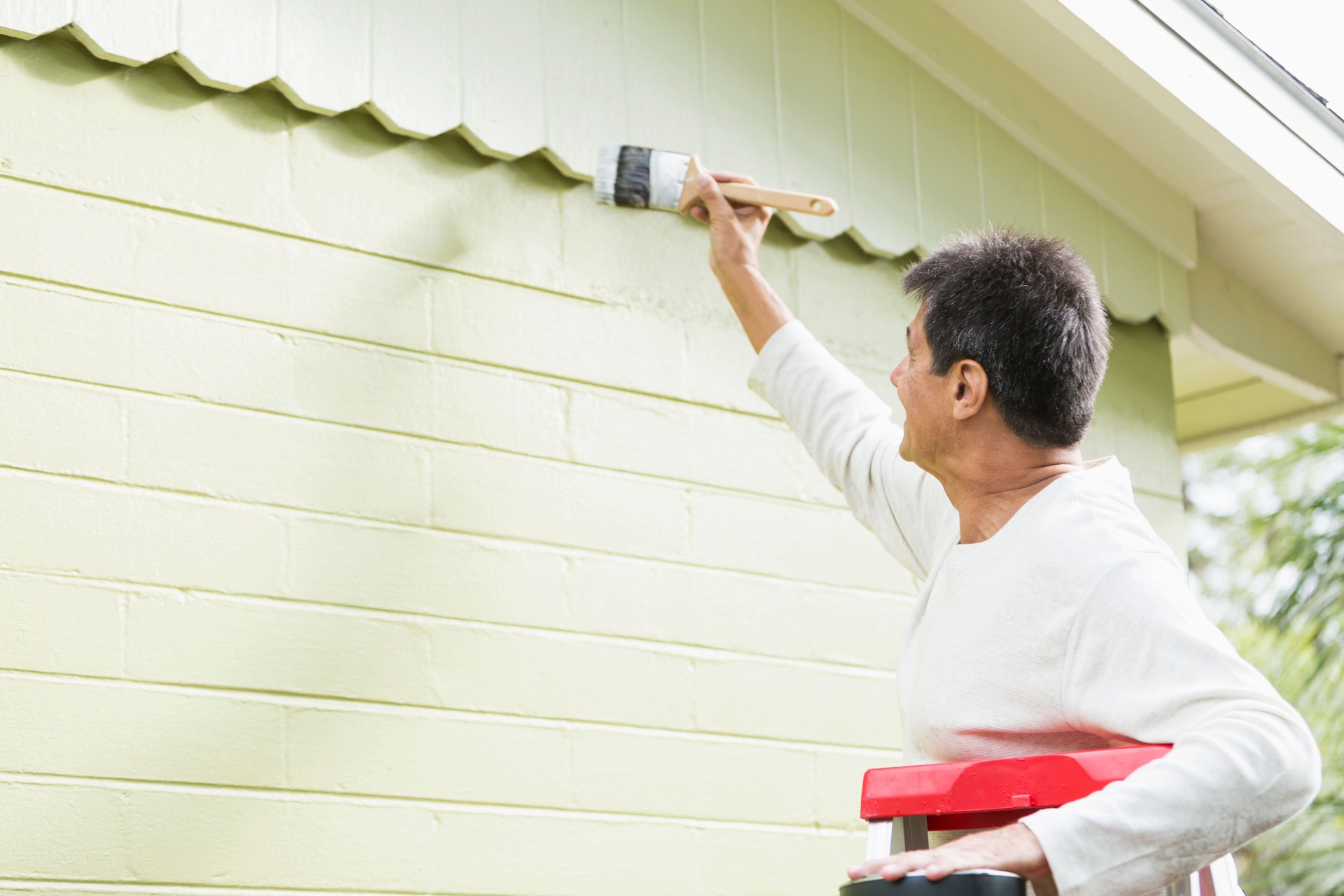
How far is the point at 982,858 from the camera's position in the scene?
1491mm

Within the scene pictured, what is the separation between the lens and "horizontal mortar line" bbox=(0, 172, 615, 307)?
2316mm

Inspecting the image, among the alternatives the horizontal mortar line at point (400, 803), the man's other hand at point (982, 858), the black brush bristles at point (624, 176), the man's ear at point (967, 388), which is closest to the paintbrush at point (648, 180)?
the black brush bristles at point (624, 176)

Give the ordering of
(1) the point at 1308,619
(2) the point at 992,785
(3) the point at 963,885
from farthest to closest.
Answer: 1. (1) the point at 1308,619
2. (2) the point at 992,785
3. (3) the point at 963,885

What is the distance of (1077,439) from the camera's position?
6.28ft

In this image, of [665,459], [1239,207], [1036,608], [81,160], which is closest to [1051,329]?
[1036,608]

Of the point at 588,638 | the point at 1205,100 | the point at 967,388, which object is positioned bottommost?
the point at 588,638

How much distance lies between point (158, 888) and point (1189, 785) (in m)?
1.53

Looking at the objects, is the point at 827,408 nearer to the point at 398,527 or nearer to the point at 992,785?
the point at 398,527

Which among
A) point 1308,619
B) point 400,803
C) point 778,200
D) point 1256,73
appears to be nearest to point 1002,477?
point 778,200

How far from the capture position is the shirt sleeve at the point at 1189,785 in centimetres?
149

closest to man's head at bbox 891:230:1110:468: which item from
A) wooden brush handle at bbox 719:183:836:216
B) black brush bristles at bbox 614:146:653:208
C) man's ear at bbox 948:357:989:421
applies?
man's ear at bbox 948:357:989:421

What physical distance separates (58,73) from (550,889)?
162 centimetres

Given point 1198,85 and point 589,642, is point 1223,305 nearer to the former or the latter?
point 1198,85

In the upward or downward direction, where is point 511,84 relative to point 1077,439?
upward
